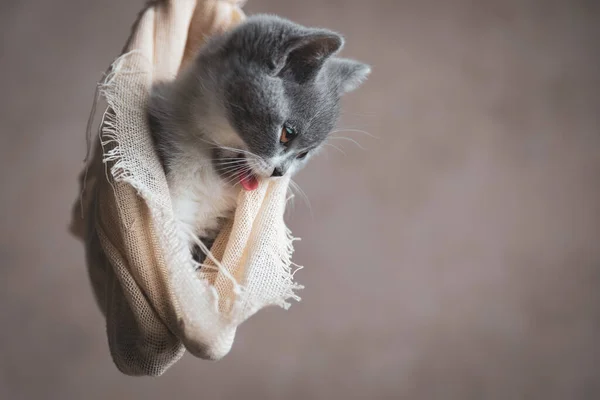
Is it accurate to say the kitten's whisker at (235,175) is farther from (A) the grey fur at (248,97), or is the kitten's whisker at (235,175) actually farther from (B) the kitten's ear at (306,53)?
(B) the kitten's ear at (306,53)

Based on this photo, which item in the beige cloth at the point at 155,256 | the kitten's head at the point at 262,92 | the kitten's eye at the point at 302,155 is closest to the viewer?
the beige cloth at the point at 155,256

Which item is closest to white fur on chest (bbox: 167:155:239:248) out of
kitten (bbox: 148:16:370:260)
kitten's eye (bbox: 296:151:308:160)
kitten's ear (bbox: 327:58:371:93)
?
kitten (bbox: 148:16:370:260)

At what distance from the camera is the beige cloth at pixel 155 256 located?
Answer: 0.68m

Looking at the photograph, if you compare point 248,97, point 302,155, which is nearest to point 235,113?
point 248,97

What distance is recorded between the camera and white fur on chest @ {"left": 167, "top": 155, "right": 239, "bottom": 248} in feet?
2.73

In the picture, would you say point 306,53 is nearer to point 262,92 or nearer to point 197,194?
point 262,92

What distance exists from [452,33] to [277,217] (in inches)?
48.9

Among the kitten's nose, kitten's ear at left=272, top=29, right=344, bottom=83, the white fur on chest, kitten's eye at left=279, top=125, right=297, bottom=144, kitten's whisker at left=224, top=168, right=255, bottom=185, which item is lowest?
the white fur on chest

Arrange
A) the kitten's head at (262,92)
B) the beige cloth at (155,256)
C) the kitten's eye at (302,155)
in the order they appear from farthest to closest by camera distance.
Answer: the kitten's eye at (302,155)
the kitten's head at (262,92)
the beige cloth at (155,256)

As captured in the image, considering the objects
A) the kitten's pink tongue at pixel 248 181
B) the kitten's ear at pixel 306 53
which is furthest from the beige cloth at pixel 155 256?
the kitten's ear at pixel 306 53

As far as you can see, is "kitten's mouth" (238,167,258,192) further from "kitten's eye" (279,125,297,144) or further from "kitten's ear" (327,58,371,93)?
"kitten's ear" (327,58,371,93)

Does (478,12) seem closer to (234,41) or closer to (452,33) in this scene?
(452,33)

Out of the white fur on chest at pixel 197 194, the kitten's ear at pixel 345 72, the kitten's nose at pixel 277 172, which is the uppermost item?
the kitten's ear at pixel 345 72

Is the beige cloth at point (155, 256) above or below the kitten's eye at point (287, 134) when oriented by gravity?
below
